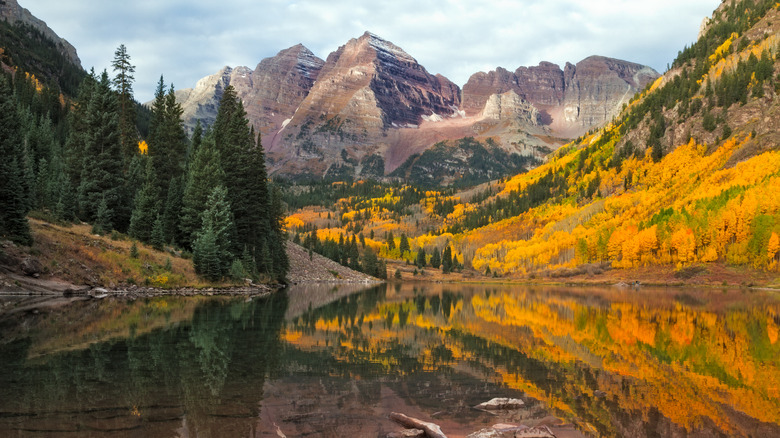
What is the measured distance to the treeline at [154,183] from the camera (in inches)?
2083

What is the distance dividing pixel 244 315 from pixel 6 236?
2113 cm

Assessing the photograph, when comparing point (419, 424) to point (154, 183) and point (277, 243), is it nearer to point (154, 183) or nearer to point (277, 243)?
point (154, 183)

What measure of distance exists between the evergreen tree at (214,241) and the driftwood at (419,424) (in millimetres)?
47174

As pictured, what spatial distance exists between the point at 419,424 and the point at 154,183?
59.9 m

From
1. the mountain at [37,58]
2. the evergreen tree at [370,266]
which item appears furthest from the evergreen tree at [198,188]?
the mountain at [37,58]

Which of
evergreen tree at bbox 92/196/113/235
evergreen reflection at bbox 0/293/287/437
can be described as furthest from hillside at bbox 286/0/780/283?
evergreen tree at bbox 92/196/113/235

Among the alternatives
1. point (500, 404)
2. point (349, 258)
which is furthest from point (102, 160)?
point (349, 258)

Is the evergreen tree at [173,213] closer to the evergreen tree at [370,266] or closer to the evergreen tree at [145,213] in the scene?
the evergreen tree at [145,213]

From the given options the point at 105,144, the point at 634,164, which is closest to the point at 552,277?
the point at 634,164

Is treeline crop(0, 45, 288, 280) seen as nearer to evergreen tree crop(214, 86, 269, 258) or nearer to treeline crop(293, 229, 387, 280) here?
evergreen tree crop(214, 86, 269, 258)

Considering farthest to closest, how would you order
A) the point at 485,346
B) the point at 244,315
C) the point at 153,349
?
the point at 244,315 → the point at 485,346 → the point at 153,349

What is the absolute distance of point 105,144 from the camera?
61031 mm

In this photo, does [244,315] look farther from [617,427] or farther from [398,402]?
[617,427]

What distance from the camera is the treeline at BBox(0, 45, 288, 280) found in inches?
2083
